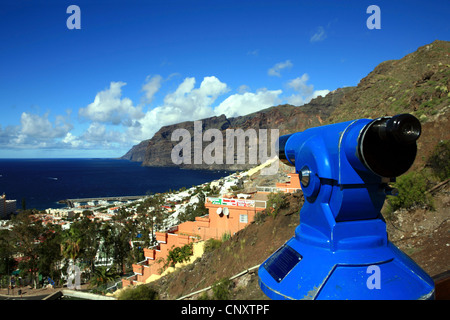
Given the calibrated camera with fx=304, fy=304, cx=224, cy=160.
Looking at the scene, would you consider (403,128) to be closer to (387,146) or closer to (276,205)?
(387,146)

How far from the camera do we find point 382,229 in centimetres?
231

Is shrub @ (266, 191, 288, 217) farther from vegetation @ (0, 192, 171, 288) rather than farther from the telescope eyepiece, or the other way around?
vegetation @ (0, 192, 171, 288)

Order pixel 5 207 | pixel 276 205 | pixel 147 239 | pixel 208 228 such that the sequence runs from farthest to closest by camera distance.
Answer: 1. pixel 5 207
2. pixel 147 239
3. pixel 208 228
4. pixel 276 205

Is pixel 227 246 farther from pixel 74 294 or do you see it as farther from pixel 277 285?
pixel 277 285

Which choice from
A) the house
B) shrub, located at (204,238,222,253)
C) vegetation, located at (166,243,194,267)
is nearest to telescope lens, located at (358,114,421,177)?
shrub, located at (204,238,222,253)

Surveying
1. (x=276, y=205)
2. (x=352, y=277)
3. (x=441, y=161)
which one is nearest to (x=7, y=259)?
(x=276, y=205)

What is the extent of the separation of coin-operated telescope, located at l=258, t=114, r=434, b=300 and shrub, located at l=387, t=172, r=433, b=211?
866 centimetres

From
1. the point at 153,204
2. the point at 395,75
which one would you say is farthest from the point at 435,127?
the point at 395,75

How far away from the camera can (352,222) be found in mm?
2256

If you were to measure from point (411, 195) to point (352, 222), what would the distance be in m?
9.04

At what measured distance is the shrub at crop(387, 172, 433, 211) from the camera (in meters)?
9.67

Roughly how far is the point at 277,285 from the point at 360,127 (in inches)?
52.6

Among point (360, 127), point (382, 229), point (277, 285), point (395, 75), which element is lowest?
point (277, 285)
